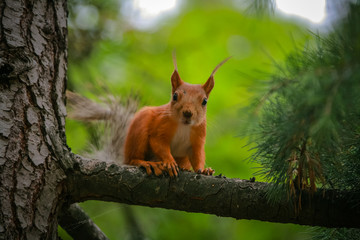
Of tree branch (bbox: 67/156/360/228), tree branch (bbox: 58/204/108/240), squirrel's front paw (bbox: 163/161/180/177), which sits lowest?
tree branch (bbox: 58/204/108/240)

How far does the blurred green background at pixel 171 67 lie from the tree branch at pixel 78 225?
0.52 metres

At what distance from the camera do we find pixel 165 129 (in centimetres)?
227

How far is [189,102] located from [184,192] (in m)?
0.69

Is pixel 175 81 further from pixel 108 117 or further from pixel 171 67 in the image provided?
pixel 171 67

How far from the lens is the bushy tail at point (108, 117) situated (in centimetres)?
248

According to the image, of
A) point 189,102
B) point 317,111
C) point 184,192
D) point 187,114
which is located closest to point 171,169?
point 184,192

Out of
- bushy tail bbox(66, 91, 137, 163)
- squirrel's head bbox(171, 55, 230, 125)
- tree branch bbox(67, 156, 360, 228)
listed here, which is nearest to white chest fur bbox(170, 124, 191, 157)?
squirrel's head bbox(171, 55, 230, 125)

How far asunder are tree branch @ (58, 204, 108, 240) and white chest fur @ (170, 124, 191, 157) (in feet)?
2.52

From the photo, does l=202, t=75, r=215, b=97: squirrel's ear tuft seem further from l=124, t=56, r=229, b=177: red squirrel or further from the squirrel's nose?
the squirrel's nose

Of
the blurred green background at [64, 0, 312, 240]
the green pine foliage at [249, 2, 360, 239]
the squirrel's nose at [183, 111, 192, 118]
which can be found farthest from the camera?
the blurred green background at [64, 0, 312, 240]

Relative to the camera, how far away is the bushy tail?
248 centimetres

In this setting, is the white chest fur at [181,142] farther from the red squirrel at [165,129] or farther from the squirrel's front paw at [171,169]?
the squirrel's front paw at [171,169]

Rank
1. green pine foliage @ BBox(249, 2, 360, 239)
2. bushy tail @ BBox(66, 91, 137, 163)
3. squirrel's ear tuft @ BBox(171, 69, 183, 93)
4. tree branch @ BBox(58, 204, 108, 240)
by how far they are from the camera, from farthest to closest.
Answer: bushy tail @ BBox(66, 91, 137, 163) < squirrel's ear tuft @ BBox(171, 69, 183, 93) < tree branch @ BBox(58, 204, 108, 240) < green pine foliage @ BBox(249, 2, 360, 239)

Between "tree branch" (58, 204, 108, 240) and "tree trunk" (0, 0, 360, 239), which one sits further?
→ "tree branch" (58, 204, 108, 240)
